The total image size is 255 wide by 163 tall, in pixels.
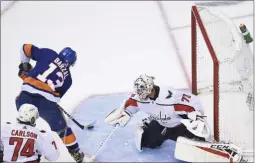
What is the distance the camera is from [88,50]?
A: 15.9ft

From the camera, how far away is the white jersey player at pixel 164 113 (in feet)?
9.77

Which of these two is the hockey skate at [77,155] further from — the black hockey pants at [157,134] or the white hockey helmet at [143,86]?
the white hockey helmet at [143,86]

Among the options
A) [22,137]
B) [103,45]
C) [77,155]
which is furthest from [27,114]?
[103,45]

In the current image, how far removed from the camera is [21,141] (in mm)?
2684

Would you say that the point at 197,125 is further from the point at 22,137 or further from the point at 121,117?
the point at 22,137

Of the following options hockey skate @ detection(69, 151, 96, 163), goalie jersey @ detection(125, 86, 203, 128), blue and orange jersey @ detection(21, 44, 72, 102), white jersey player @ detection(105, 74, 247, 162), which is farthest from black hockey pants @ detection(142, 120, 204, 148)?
blue and orange jersey @ detection(21, 44, 72, 102)

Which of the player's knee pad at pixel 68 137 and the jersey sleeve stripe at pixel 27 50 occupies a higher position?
the jersey sleeve stripe at pixel 27 50

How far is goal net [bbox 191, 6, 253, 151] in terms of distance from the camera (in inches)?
128

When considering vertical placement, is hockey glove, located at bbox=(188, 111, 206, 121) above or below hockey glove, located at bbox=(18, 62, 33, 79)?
below

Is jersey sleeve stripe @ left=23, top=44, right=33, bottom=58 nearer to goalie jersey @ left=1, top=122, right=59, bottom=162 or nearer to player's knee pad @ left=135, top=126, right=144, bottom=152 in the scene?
goalie jersey @ left=1, top=122, right=59, bottom=162

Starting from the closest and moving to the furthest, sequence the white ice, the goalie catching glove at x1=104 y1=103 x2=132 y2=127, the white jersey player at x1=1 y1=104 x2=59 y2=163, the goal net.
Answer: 1. the white jersey player at x1=1 y1=104 x2=59 y2=163
2. the goalie catching glove at x1=104 y1=103 x2=132 y2=127
3. the goal net
4. the white ice

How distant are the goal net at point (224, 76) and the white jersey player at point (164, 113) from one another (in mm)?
136

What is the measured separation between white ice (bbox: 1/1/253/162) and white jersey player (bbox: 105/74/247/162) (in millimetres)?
120

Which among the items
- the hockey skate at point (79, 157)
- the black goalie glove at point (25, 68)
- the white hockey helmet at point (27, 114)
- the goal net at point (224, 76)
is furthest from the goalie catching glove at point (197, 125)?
the black goalie glove at point (25, 68)
